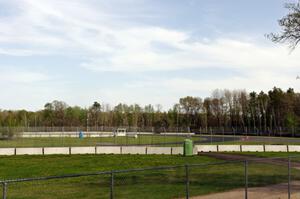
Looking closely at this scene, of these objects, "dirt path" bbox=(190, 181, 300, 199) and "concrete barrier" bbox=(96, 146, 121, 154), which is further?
"concrete barrier" bbox=(96, 146, 121, 154)

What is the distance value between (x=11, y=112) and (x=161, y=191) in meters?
152

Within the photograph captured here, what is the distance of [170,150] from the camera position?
36594 mm

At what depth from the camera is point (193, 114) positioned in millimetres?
144500

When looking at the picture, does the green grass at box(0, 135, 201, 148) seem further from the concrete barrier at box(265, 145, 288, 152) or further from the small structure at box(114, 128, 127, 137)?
the small structure at box(114, 128, 127, 137)

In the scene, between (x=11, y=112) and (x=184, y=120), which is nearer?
(x=184, y=120)

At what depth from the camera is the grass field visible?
14.9 m

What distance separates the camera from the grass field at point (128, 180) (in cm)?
1494

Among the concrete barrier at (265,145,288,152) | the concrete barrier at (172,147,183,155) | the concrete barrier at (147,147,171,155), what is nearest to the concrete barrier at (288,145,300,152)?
the concrete barrier at (265,145,288,152)

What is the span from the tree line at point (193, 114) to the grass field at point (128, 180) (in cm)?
7399

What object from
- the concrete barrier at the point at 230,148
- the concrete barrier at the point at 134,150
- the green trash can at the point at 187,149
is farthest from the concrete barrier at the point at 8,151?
the concrete barrier at the point at 230,148

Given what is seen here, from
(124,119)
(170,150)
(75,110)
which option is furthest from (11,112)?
(170,150)

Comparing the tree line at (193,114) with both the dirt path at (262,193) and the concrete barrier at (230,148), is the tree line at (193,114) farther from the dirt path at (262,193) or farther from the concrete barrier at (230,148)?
the dirt path at (262,193)

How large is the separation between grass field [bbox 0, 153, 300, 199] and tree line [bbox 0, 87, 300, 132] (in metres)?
74.0

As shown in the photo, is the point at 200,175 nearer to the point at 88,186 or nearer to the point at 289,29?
the point at 88,186
